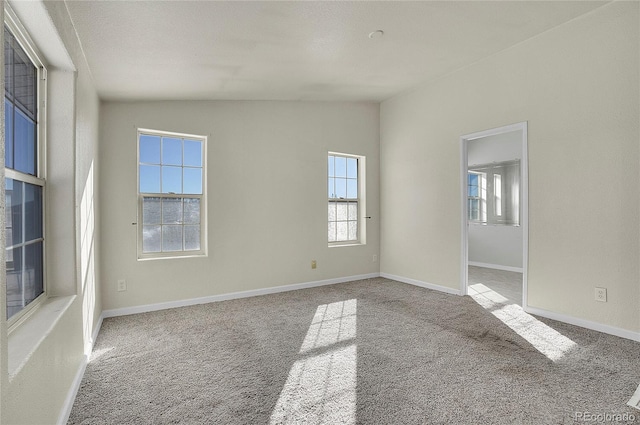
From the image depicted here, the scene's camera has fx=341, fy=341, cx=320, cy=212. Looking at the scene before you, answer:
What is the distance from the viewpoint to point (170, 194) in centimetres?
394

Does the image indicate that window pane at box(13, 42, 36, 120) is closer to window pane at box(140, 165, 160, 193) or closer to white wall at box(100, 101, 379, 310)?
white wall at box(100, 101, 379, 310)

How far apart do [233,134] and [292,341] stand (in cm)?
262

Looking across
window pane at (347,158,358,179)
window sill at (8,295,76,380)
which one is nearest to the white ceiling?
window pane at (347,158,358,179)

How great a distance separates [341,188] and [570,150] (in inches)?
114

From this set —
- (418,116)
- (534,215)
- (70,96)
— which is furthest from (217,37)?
(534,215)

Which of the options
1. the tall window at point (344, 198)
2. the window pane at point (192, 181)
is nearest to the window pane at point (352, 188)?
the tall window at point (344, 198)

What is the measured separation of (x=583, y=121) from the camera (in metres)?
3.20

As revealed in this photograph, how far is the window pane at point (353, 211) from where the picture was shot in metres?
5.39

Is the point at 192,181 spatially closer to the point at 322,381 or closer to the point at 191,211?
the point at 191,211

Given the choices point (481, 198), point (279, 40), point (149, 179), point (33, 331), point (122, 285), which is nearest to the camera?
point (33, 331)

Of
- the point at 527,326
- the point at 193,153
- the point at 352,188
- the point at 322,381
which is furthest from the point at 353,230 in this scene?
the point at 322,381

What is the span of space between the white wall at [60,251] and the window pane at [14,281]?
101mm

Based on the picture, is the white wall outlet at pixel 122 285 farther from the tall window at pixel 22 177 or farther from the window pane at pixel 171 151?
the tall window at pixel 22 177

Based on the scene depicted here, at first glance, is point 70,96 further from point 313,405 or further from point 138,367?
point 313,405
